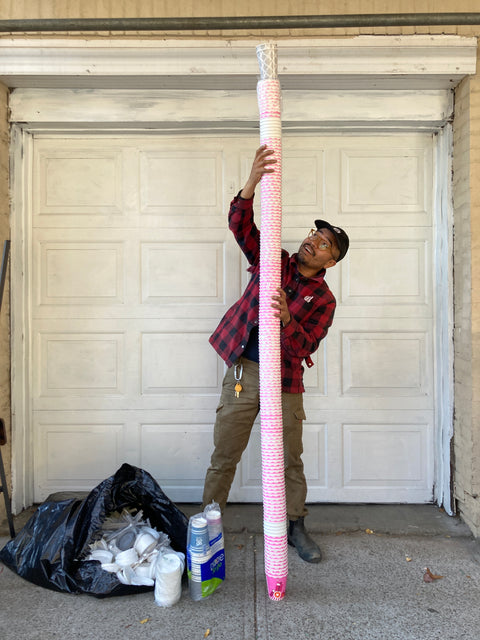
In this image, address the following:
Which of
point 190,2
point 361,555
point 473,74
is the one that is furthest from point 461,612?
point 190,2

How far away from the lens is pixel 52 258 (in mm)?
3004


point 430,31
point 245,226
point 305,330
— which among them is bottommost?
point 305,330

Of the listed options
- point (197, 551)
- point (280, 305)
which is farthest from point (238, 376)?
point (197, 551)

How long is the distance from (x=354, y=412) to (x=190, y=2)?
8.84ft

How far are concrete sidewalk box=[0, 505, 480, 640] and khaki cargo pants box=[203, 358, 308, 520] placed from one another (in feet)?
1.07

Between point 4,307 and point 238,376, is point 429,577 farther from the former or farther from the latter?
point 4,307

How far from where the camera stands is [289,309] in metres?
2.29

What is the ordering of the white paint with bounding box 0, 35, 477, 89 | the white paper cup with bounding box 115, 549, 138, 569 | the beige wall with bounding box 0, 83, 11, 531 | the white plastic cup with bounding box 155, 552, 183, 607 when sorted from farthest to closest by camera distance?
1. the beige wall with bounding box 0, 83, 11, 531
2. the white paint with bounding box 0, 35, 477, 89
3. the white paper cup with bounding box 115, 549, 138, 569
4. the white plastic cup with bounding box 155, 552, 183, 607

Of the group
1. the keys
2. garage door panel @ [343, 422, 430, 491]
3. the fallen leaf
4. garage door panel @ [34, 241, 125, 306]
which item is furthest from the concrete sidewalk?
garage door panel @ [34, 241, 125, 306]

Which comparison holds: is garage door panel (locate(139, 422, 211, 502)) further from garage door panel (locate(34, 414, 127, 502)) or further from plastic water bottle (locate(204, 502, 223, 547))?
plastic water bottle (locate(204, 502, 223, 547))

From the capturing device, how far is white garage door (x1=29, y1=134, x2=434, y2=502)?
298 centimetres

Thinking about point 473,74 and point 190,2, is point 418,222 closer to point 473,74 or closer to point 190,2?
point 473,74

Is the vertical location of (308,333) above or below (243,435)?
above

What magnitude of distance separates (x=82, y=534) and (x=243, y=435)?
0.91 metres
